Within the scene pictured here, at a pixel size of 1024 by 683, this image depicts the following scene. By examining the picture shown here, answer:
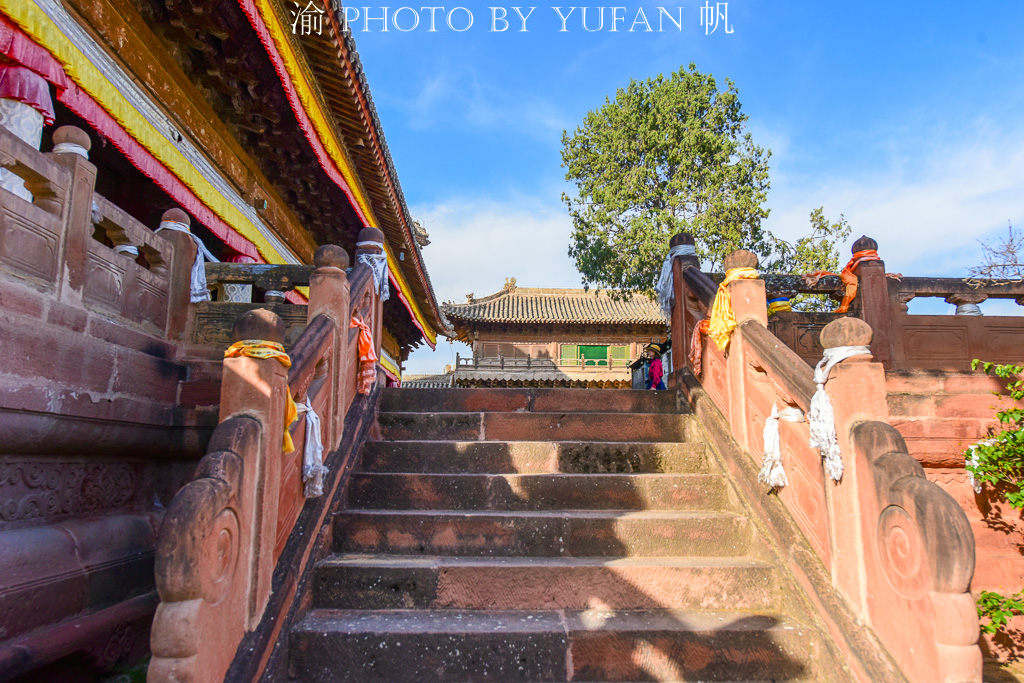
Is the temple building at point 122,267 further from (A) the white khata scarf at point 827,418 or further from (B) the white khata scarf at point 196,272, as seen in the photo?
(A) the white khata scarf at point 827,418

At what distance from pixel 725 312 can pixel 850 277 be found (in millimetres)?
2182

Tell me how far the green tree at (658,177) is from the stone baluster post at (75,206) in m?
12.9

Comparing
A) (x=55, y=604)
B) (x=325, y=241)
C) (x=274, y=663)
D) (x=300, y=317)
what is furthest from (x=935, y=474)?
(x=325, y=241)

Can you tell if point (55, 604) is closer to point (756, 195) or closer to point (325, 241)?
point (325, 241)

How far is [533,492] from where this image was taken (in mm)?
3725

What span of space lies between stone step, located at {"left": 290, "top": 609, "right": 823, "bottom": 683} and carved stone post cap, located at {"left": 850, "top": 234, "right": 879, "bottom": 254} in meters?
3.94

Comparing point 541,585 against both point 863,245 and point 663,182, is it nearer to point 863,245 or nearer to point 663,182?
point 863,245

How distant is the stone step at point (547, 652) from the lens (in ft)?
8.71

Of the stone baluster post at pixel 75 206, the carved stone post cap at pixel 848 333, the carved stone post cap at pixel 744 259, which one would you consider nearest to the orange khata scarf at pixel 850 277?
the carved stone post cap at pixel 744 259

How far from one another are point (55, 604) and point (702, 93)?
58.2 feet

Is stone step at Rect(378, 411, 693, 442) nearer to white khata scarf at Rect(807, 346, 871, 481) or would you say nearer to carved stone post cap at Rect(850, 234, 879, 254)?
white khata scarf at Rect(807, 346, 871, 481)

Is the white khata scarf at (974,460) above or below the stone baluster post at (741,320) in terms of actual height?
below

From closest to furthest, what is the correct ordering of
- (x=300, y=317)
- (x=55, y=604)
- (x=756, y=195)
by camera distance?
(x=55, y=604)
(x=300, y=317)
(x=756, y=195)

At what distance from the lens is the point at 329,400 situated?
3596 mm
